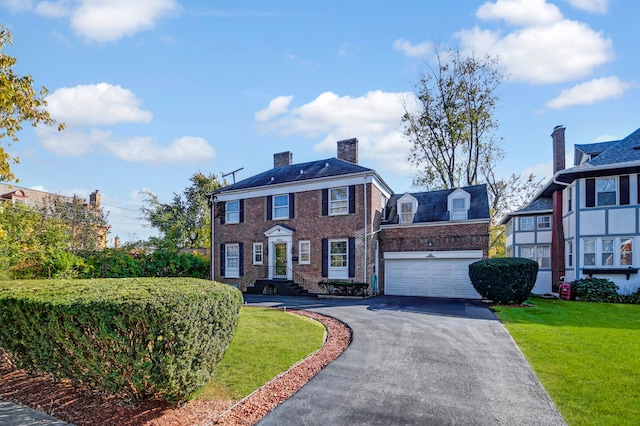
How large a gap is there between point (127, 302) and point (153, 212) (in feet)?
110

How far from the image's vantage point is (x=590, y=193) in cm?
1655

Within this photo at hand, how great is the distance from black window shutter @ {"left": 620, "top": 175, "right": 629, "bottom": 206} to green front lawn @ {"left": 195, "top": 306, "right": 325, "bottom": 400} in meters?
15.2

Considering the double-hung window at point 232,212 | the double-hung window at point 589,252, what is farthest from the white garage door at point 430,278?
the double-hung window at point 232,212

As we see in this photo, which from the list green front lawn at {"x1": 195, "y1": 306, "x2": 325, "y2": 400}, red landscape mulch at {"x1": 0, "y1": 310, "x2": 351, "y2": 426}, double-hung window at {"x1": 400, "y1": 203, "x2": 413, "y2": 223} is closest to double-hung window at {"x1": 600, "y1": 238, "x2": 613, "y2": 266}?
double-hung window at {"x1": 400, "y1": 203, "x2": 413, "y2": 223}

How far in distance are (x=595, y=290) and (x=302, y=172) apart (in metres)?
15.3

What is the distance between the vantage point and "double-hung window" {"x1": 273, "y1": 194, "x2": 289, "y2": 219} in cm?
2061

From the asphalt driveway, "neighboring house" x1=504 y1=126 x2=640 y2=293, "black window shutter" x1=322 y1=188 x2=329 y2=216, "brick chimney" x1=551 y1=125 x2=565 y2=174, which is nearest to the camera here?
the asphalt driveway

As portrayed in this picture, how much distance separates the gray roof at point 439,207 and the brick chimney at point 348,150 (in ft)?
12.0

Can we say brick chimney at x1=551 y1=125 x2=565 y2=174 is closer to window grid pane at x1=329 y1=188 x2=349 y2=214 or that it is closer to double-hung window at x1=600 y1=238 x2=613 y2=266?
double-hung window at x1=600 y1=238 x2=613 y2=266

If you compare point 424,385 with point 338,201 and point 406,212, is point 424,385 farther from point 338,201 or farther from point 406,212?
point 406,212

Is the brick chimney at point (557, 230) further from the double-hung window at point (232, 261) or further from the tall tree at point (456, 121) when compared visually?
the double-hung window at point (232, 261)

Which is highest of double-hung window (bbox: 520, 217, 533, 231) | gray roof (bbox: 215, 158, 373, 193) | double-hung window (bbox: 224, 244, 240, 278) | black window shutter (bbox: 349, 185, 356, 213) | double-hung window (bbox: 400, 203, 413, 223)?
gray roof (bbox: 215, 158, 373, 193)

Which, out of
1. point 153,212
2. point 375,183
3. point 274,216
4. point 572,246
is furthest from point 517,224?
point 153,212

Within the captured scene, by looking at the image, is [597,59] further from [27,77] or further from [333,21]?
[27,77]
